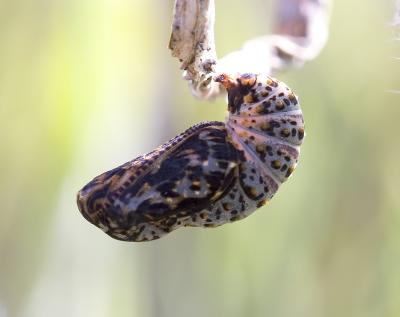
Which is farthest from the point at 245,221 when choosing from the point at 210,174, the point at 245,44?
the point at 210,174

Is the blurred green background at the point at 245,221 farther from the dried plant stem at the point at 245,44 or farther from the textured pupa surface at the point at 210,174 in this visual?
the textured pupa surface at the point at 210,174

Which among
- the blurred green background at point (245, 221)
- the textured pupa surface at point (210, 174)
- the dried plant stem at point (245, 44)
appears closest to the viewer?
the dried plant stem at point (245, 44)

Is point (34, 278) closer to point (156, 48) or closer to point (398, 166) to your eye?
point (156, 48)

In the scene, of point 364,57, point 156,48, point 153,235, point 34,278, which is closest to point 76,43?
point 156,48

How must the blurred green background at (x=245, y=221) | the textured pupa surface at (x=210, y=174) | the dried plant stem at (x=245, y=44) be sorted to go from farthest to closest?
the blurred green background at (x=245, y=221)
the textured pupa surface at (x=210, y=174)
the dried plant stem at (x=245, y=44)

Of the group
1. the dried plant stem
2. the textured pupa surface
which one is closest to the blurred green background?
the dried plant stem

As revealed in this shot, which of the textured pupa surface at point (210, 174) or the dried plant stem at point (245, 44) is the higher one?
the dried plant stem at point (245, 44)

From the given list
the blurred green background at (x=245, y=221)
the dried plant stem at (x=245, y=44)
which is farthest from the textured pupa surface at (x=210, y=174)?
the blurred green background at (x=245, y=221)
